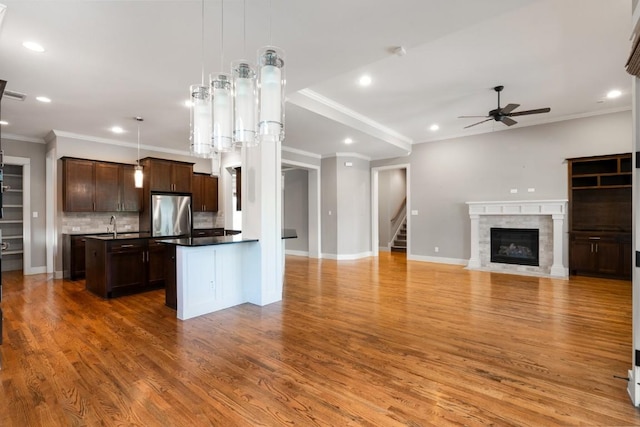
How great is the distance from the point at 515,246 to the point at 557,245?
0.72 meters

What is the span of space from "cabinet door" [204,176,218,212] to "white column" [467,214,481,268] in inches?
241

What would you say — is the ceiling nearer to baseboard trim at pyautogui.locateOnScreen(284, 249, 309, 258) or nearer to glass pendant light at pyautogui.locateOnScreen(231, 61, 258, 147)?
glass pendant light at pyautogui.locateOnScreen(231, 61, 258, 147)

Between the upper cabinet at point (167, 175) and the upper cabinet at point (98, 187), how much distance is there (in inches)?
16.9

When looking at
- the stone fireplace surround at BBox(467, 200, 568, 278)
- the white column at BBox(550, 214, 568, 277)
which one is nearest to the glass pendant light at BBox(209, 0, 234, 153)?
the stone fireplace surround at BBox(467, 200, 568, 278)

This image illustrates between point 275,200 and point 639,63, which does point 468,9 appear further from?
point 275,200

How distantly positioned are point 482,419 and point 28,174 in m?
8.34

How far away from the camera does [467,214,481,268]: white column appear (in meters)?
6.67

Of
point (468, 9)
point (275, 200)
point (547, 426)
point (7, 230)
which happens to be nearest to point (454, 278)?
point (275, 200)

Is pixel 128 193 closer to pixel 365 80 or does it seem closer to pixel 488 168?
pixel 365 80

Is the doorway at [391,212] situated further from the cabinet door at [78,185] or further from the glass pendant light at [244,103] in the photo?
the glass pendant light at [244,103]

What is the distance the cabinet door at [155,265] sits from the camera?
4.87 meters

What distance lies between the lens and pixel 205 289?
150 inches

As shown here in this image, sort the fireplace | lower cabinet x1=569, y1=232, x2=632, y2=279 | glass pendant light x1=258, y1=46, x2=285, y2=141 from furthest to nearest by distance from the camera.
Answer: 1. the fireplace
2. lower cabinet x1=569, y1=232, x2=632, y2=279
3. glass pendant light x1=258, y1=46, x2=285, y2=141

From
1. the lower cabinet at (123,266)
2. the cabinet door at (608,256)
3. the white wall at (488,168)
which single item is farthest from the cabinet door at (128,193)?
the cabinet door at (608,256)
